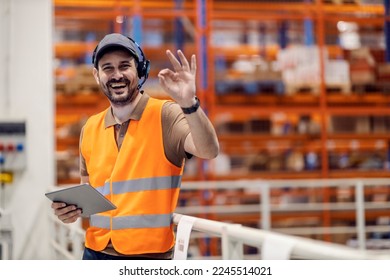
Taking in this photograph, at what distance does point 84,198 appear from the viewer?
200cm

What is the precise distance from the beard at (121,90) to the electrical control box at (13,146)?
209 centimetres

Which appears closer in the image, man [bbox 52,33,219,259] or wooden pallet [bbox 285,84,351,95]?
man [bbox 52,33,219,259]

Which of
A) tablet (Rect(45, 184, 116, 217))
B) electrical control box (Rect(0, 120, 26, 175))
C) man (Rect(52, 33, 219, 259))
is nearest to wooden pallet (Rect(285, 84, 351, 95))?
electrical control box (Rect(0, 120, 26, 175))

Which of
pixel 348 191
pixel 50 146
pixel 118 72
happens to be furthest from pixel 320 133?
pixel 118 72

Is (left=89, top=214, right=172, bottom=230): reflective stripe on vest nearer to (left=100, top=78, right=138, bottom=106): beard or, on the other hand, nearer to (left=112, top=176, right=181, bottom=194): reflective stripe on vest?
(left=112, top=176, right=181, bottom=194): reflective stripe on vest

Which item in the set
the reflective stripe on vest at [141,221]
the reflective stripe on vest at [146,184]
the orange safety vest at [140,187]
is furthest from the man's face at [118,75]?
the reflective stripe on vest at [141,221]

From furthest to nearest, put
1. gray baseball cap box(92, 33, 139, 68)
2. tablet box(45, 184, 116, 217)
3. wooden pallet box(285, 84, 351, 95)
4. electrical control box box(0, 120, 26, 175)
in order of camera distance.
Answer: wooden pallet box(285, 84, 351, 95)
electrical control box box(0, 120, 26, 175)
gray baseball cap box(92, 33, 139, 68)
tablet box(45, 184, 116, 217)

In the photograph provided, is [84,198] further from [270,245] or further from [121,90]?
[270,245]

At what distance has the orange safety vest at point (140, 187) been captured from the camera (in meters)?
2.11

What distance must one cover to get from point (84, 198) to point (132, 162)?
0.21 meters

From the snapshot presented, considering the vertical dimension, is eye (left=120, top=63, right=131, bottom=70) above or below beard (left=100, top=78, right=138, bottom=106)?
above

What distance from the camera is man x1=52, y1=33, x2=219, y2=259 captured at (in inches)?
81.9

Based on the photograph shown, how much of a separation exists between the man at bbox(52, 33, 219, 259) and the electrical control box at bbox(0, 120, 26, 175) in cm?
195

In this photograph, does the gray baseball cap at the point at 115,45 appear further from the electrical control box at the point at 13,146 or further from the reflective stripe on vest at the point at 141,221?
the electrical control box at the point at 13,146
